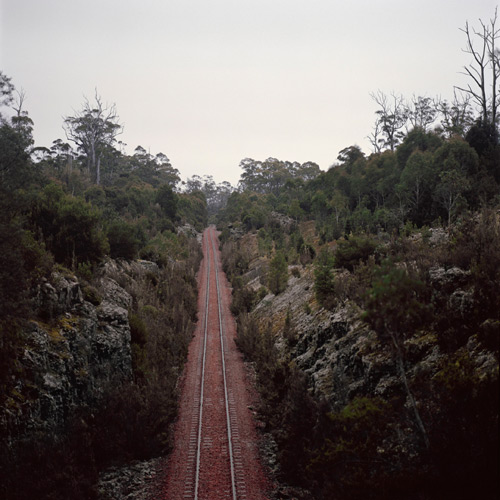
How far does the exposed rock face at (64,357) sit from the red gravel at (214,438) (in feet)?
9.24

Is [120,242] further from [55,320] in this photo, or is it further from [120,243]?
[55,320]

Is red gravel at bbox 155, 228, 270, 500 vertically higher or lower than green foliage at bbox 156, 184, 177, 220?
lower

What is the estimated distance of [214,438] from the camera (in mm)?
11109

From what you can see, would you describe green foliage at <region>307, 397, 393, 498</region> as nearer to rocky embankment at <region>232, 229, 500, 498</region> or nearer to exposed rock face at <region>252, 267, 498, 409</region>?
rocky embankment at <region>232, 229, 500, 498</region>

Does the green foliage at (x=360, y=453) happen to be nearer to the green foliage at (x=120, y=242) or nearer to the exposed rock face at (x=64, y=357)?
the exposed rock face at (x=64, y=357)

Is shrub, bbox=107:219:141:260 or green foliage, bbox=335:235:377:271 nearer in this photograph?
green foliage, bbox=335:235:377:271

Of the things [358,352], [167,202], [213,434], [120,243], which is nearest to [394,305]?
[358,352]

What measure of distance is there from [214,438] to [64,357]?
4.95m

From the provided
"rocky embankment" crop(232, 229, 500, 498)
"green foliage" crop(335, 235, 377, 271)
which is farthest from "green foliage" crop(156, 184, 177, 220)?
"rocky embankment" crop(232, 229, 500, 498)

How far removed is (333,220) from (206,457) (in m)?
35.6

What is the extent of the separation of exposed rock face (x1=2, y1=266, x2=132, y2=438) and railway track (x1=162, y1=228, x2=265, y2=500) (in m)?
2.87

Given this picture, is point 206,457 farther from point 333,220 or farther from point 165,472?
point 333,220

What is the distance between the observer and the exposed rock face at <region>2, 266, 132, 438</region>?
8.55 metres

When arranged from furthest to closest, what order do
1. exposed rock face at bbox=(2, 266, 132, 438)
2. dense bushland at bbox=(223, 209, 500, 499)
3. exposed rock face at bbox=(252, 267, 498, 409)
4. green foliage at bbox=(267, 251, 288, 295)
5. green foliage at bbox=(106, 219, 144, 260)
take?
1. green foliage at bbox=(267, 251, 288, 295)
2. green foliage at bbox=(106, 219, 144, 260)
3. exposed rock face at bbox=(2, 266, 132, 438)
4. exposed rock face at bbox=(252, 267, 498, 409)
5. dense bushland at bbox=(223, 209, 500, 499)
